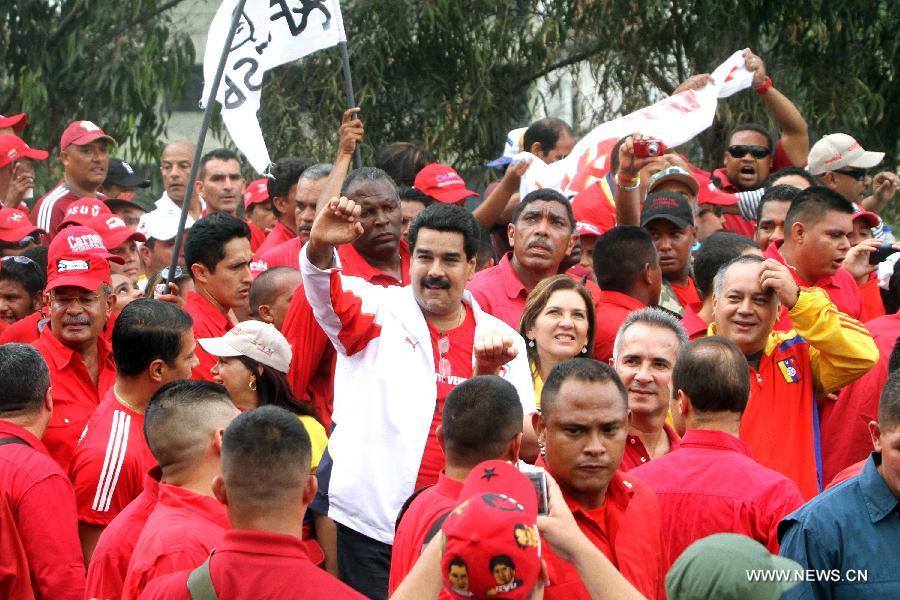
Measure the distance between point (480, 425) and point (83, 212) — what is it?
195 inches

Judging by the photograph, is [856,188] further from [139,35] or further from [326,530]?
[139,35]

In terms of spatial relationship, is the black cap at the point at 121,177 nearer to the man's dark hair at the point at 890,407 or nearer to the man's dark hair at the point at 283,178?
the man's dark hair at the point at 283,178

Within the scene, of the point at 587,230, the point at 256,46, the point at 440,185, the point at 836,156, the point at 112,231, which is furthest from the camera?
the point at 836,156

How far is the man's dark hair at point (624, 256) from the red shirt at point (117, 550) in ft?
10.1

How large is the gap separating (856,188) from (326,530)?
4872 mm

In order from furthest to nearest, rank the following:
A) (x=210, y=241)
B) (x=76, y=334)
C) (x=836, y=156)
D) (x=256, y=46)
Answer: (x=836, y=156), (x=256, y=46), (x=210, y=241), (x=76, y=334)

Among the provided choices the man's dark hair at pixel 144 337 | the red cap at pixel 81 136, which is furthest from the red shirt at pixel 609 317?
the red cap at pixel 81 136

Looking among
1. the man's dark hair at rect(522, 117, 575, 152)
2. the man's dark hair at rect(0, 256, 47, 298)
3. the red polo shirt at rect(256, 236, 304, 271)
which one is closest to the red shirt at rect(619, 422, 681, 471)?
the red polo shirt at rect(256, 236, 304, 271)

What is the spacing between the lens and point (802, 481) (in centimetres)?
611

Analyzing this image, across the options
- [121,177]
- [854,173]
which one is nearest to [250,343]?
[854,173]

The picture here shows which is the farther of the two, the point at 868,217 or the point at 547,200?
the point at 868,217

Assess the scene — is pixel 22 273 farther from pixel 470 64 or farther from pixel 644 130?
pixel 470 64

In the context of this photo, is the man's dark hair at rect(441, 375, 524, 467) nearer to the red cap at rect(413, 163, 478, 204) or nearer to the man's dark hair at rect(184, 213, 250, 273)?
the man's dark hair at rect(184, 213, 250, 273)

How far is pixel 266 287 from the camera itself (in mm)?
7082
